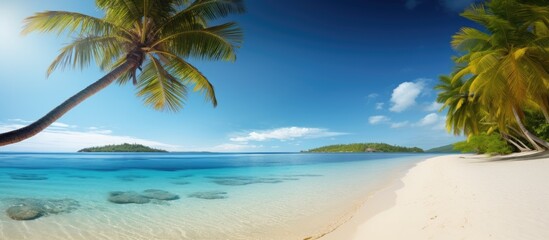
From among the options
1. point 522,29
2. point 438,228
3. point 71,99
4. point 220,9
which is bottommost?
point 438,228

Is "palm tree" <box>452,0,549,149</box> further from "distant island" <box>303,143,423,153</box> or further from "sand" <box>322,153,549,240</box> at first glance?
"distant island" <box>303,143,423,153</box>

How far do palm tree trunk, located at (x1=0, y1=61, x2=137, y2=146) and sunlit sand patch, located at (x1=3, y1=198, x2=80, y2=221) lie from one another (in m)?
5.37

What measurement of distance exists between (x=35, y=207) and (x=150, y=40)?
24.2 feet

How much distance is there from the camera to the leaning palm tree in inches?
185

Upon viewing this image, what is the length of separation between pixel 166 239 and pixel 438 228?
4901 millimetres

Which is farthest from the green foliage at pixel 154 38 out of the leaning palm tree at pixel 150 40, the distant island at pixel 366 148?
the distant island at pixel 366 148

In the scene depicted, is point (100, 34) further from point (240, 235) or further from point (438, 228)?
point (438, 228)

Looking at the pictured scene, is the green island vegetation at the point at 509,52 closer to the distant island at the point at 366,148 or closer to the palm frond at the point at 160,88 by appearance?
the palm frond at the point at 160,88

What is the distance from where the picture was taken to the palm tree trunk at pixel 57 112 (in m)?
2.91

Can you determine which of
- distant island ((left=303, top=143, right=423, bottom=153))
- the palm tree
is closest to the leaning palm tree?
the palm tree

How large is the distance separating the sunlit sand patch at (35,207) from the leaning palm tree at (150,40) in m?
4.39

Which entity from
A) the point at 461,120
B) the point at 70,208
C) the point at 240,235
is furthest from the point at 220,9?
the point at 461,120

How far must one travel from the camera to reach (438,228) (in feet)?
12.4

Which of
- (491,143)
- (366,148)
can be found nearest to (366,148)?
(366,148)
